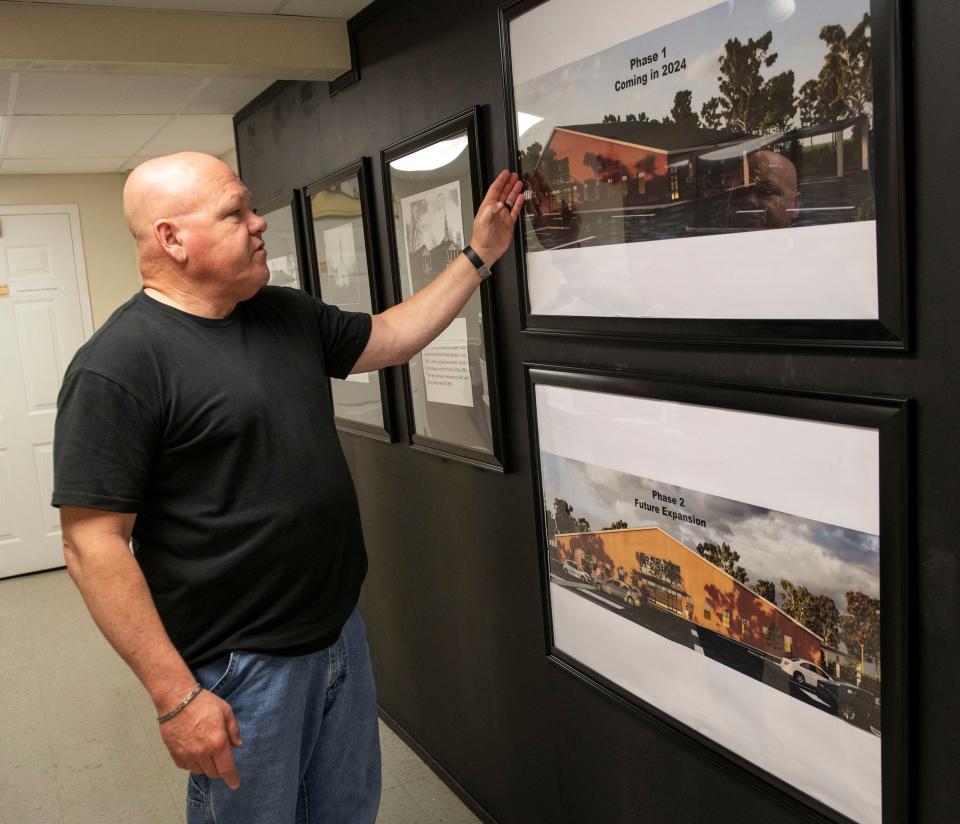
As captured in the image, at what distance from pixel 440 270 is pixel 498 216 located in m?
0.41

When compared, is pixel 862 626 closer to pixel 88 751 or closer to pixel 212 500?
pixel 212 500

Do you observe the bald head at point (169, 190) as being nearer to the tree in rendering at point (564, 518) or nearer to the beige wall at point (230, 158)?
the tree in rendering at point (564, 518)

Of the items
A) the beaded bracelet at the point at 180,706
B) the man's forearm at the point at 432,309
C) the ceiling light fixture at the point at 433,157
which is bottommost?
the beaded bracelet at the point at 180,706

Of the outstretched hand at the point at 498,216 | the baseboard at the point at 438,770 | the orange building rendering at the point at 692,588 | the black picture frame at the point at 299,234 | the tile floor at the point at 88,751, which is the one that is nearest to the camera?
the orange building rendering at the point at 692,588

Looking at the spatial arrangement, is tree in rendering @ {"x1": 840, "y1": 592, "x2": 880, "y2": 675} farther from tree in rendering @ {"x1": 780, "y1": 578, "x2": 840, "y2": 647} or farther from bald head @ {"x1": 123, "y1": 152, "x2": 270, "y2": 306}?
bald head @ {"x1": 123, "y1": 152, "x2": 270, "y2": 306}

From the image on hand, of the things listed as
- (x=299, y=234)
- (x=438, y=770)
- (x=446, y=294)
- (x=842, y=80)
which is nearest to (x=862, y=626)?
(x=842, y=80)

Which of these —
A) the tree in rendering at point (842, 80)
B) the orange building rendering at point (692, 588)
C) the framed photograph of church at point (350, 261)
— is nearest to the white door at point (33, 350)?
the framed photograph of church at point (350, 261)

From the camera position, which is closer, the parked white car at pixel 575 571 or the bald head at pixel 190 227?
the bald head at pixel 190 227

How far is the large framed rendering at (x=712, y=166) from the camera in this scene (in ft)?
3.38

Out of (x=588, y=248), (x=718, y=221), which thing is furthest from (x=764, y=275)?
(x=588, y=248)

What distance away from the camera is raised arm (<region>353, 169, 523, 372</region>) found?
1688 mm

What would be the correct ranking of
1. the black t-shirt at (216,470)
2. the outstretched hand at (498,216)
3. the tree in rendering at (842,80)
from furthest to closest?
the outstretched hand at (498,216)
the black t-shirt at (216,470)
the tree in rendering at (842,80)

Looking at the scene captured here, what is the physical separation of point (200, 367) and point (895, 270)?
105 centimetres

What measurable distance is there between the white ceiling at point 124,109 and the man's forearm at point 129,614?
52.9 inches
